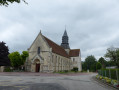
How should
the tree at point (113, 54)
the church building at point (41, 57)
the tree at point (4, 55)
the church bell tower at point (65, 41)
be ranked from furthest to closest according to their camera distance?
the church bell tower at point (65, 41), the tree at point (113, 54), the tree at point (4, 55), the church building at point (41, 57)

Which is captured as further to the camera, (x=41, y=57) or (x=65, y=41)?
(x=65, y=41)

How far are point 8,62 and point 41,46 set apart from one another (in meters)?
14.6

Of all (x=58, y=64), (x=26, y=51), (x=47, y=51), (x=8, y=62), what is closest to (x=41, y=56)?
(x=47, y=51)

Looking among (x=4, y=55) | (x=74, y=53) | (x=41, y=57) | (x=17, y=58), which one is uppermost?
(x=74, y=53)

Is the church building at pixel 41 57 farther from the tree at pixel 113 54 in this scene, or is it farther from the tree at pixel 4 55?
the tree at pixel 113 54

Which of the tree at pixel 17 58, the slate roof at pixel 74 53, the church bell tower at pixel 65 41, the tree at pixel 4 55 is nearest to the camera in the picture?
the tree at pixel 17 58

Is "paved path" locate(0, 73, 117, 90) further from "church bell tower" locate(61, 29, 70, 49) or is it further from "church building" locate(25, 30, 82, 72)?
"church bell tower" locate(61, 29, 70, 49)

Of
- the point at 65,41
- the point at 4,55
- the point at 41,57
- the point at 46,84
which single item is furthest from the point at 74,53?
the point at 46,84

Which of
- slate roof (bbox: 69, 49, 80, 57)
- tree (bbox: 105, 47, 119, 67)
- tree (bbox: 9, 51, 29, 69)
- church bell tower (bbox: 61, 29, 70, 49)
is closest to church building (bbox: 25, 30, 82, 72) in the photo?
tree (bbox: 9, 51, 29, 69)

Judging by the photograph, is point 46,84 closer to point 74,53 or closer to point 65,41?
point 65,41

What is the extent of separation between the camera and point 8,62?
41.8 metres

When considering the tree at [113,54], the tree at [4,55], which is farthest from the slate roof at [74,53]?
the tree at [4,55]

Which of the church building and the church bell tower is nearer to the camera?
the church building

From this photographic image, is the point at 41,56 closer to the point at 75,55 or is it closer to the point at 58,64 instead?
the point at 58,64
